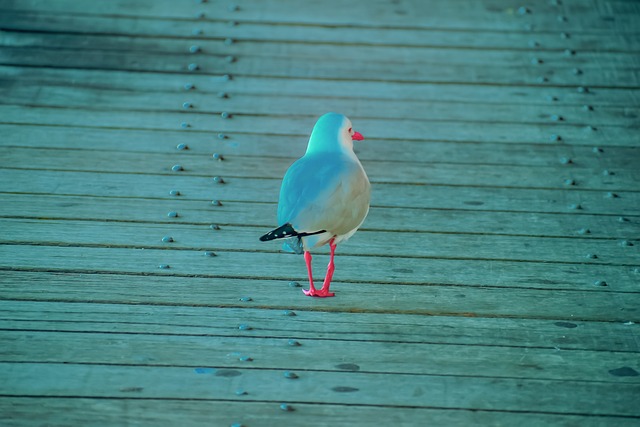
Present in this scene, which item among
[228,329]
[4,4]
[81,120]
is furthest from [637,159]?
[4,4]

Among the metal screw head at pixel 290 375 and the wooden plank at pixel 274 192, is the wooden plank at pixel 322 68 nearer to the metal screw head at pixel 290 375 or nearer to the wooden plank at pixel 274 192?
the wooden plank at pixel 274 192

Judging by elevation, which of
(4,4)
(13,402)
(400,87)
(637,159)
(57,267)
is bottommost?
(13,402)

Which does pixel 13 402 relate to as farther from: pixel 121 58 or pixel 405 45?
pixel 405 45

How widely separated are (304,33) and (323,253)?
1.95 m

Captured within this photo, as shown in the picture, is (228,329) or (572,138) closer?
(228,329)

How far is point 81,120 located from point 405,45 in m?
1.86

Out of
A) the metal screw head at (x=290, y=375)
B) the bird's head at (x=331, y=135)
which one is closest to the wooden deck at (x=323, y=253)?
the metal screw head at (x=290, y=375)

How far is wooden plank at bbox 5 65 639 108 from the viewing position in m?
5.11

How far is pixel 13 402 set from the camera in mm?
2963

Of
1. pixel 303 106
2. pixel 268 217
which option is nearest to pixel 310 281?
pixel 268 217

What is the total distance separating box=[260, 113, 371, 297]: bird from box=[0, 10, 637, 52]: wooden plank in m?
1.94

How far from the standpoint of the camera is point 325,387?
3.10 m

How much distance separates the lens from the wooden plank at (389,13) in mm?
5664

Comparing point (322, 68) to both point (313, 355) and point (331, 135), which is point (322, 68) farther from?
point (313, 355)
